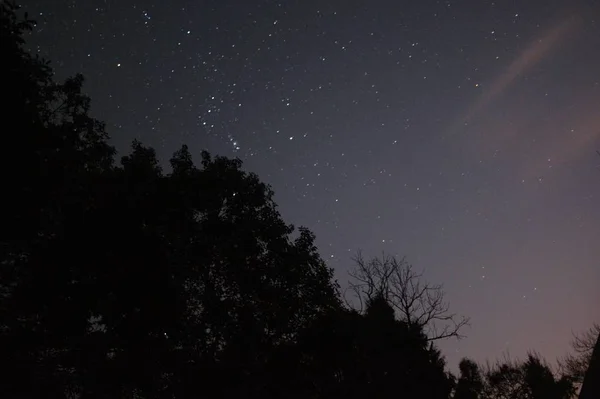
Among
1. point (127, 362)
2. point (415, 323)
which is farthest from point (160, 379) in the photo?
point (415, 323)

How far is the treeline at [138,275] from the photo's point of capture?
9.85 m

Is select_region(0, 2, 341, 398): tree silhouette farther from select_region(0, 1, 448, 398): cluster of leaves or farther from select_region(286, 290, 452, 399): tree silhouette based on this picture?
select_region(286, 290, 452, 399): tree silhouette

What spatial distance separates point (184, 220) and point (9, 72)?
6.93 m

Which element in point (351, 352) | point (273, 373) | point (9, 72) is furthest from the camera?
point (351, 352)

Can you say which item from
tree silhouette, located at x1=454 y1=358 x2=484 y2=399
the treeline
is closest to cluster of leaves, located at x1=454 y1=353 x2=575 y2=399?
tree silhouette, located at x1=454 y1=358 x2=484 y2=399

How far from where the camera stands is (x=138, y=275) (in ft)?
42.9

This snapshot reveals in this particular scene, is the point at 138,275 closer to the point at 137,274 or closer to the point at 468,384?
the point at 137,274

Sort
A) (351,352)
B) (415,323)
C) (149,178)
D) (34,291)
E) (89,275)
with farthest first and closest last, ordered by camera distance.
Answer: (415,323) → (351,352) → (149,178) → (89,275) → (34,291)

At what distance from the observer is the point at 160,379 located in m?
13.0

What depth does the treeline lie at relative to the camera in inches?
388

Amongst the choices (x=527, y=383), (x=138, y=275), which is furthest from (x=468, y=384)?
(x=138, y=275)

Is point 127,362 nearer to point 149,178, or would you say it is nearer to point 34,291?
point 34,291

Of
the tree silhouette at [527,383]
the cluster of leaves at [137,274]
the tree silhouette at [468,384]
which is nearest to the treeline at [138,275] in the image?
the cluster of leaves at [137,274]

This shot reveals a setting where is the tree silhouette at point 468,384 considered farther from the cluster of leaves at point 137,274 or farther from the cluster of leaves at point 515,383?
the cluster of leaves at point 137,274
